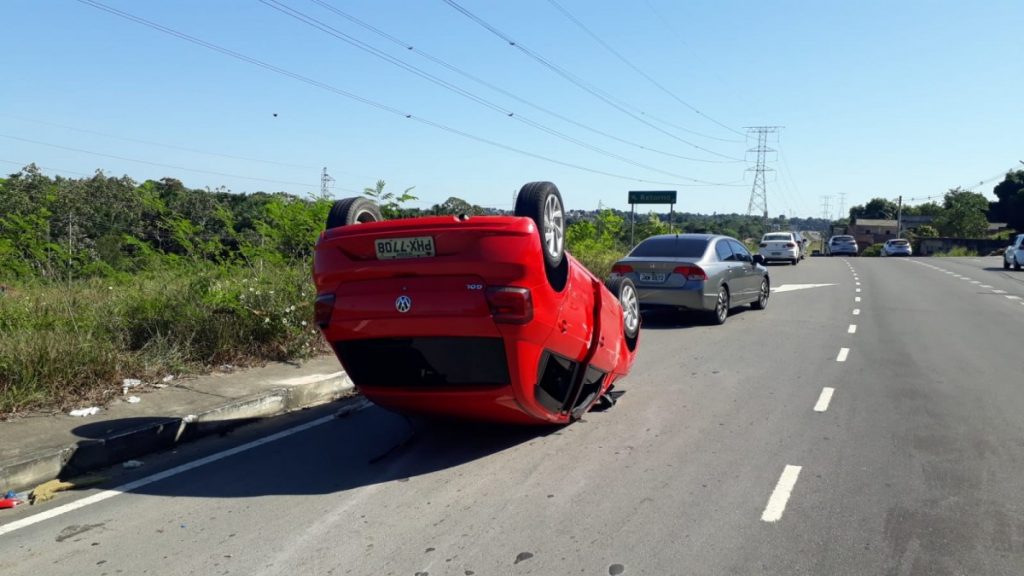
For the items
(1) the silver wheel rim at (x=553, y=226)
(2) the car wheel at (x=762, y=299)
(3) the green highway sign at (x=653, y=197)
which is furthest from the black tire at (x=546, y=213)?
(3) the green highway sign at (x=653, y=197)

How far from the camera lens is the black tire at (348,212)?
19.9 ft

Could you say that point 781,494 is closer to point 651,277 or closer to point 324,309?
point 324,309

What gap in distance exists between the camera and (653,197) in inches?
1367

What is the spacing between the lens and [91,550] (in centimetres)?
438

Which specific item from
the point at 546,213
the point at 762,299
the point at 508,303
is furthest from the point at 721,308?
the point at 508,303

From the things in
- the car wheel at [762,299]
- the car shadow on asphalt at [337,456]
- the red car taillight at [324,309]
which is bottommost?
the car shadow on asphalt at [337,456]

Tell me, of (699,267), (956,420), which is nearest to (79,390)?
(956,420)

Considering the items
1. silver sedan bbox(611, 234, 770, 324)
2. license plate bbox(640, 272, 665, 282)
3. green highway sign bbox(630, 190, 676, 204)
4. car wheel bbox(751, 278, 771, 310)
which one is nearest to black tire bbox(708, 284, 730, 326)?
silver sedan bbox(611, 234, 770, 324)

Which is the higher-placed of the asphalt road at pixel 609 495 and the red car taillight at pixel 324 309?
the red car taillight at pixel 324 309

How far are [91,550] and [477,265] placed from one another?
2692mm

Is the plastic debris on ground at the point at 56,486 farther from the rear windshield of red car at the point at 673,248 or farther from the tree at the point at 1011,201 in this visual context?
the tree at the point at 1011,201

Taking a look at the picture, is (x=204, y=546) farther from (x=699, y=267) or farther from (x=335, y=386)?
(x=699, y=267)

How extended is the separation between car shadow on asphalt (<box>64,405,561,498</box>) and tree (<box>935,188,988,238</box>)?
102 m

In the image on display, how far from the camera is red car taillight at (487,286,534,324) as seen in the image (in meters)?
5.14
